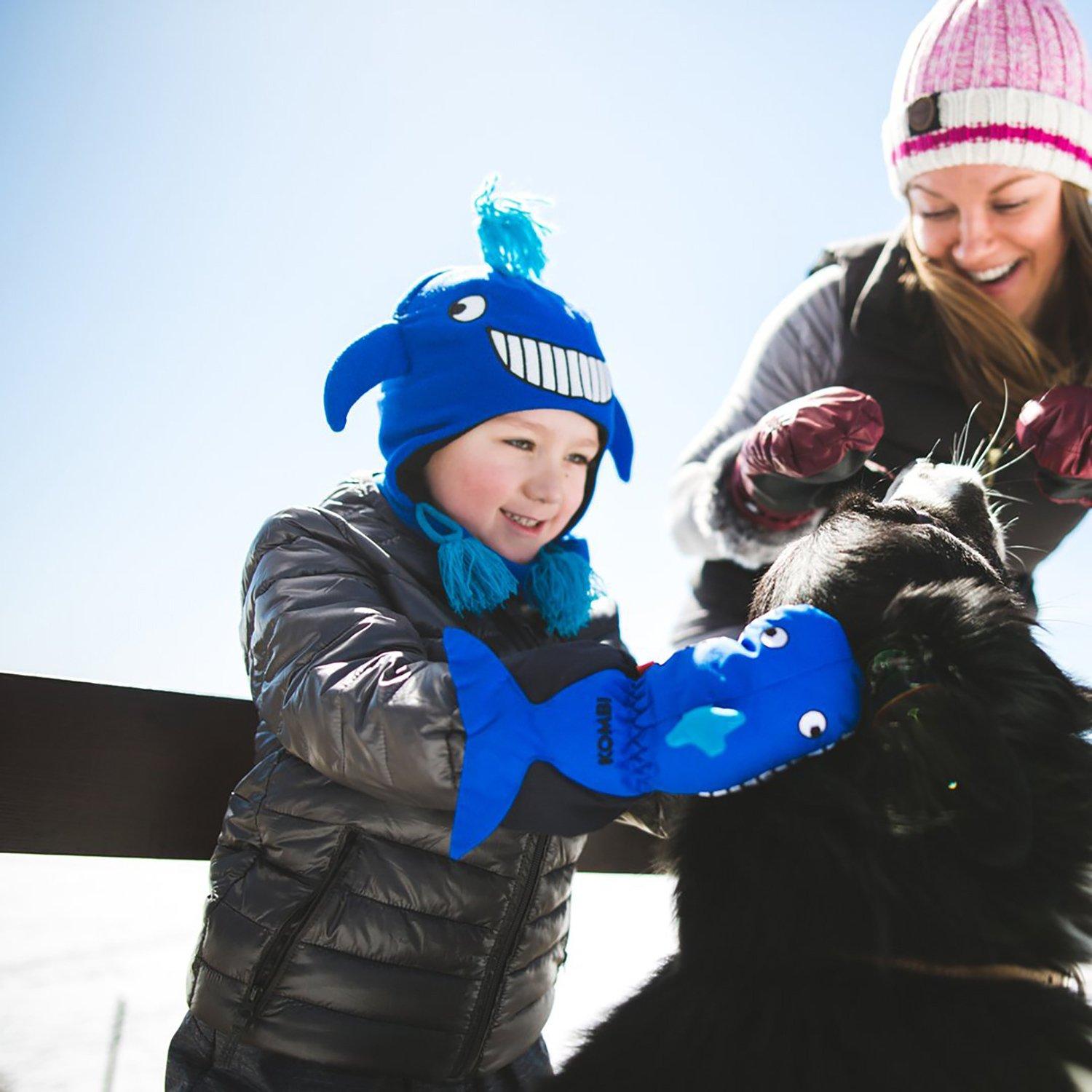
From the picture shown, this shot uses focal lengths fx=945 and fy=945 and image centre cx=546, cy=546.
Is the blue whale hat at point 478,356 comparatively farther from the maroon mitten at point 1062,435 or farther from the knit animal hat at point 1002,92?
the knit animal hat at point 1002,92

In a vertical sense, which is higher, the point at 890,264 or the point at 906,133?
the point at 906,133

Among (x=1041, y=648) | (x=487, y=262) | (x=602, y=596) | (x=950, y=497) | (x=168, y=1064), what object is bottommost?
(x=168, y=1064)

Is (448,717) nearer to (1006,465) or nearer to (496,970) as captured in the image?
(496,970)

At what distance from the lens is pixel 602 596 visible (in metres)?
1.52

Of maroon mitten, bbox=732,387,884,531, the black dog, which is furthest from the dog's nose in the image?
maroon mitten, bbox=732,387,884,531

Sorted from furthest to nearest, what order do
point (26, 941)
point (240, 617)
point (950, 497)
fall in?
point (26, 941) < point (240, 617) < point (950, 497)

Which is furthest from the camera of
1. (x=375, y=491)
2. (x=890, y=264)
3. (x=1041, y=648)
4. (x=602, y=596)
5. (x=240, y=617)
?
(x=890, y=264)

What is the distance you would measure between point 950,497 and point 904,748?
0.36m

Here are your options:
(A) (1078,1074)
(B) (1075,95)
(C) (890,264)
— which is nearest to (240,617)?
(A) (1078,1074)

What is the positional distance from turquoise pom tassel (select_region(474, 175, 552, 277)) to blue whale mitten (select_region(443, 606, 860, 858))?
0.79 meters

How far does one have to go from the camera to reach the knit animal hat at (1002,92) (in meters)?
1.77

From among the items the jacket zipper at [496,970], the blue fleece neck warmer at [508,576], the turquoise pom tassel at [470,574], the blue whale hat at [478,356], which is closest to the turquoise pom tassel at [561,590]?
the blue fleece neck warmer at [508,576]

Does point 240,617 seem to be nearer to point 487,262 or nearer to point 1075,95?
point 487,262

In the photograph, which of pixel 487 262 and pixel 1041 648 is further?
pixel 487 262
